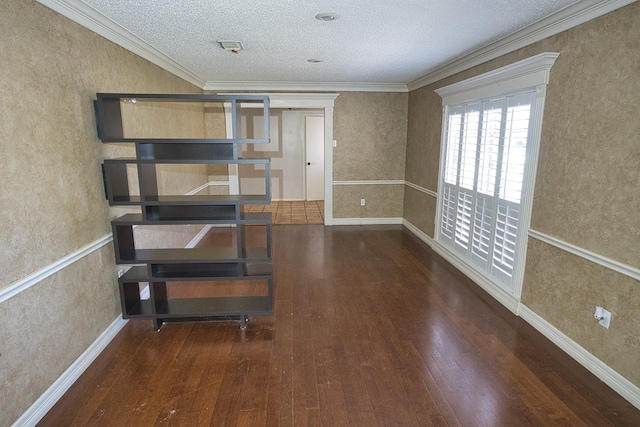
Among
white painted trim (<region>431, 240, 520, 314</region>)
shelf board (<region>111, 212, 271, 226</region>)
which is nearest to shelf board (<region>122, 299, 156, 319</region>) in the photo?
shelf board (<region>111, 212, 271, 226</region>)

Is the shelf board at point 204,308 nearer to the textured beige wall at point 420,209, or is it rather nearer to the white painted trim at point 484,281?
the white painted trim at point 484,281

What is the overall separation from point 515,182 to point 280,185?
6039mm

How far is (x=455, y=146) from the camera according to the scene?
14.1 ft

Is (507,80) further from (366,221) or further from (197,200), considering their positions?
(366,221)

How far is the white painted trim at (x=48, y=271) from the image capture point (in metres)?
1.76

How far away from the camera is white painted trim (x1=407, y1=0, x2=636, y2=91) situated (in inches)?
87.8

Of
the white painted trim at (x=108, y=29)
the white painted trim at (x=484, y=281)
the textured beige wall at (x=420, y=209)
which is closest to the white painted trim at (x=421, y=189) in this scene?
the textured beige wall at (x=420, y=209)

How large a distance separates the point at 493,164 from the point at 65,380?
383 cm

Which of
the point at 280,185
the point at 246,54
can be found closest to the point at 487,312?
the point at 246,54

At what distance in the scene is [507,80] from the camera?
123 inches

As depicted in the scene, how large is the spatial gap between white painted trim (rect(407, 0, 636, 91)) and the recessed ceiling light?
61.7 inches

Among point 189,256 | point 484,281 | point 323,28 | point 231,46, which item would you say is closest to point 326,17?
point 323,28

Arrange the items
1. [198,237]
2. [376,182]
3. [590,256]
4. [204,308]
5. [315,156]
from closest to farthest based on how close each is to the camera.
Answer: [590,256]
[204,308]
[198,237]
[376,182]
[315,156]

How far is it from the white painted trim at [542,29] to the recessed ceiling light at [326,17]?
1.57m
